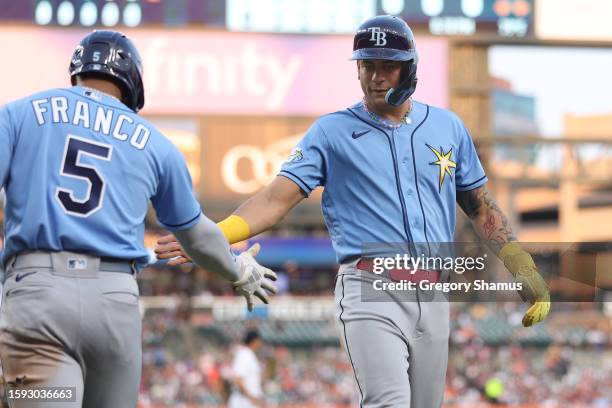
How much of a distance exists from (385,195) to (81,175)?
5.27 feet

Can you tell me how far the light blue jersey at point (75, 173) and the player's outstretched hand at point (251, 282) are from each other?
69 cm

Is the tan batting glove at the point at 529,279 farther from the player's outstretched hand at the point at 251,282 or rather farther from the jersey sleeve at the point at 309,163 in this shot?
the player's outstretched hand at the point at 251,282

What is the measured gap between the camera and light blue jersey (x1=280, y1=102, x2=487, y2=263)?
512cm

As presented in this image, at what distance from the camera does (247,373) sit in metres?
12.8

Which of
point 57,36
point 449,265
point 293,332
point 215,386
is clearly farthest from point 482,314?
point 449,265

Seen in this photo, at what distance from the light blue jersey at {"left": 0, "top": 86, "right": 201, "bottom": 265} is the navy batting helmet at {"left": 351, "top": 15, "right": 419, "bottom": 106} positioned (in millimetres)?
1395

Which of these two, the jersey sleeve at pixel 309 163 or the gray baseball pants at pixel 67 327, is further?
the jersey sleeve at pixel 309 163

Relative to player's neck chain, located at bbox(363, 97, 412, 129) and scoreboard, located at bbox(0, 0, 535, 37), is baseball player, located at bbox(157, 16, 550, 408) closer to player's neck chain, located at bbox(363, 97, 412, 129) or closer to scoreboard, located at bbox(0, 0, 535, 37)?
player's neck chain, located at bbox(363, 97, 412, 129)

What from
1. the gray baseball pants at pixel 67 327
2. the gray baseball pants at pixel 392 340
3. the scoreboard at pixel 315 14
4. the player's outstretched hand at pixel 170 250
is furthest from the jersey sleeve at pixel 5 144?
the scoreboard at pixel 315 14

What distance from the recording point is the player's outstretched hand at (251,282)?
479 cm

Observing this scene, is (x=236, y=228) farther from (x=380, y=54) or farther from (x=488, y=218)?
(x=488, y=218)

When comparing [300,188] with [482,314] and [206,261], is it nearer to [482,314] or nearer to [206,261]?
[206,261]

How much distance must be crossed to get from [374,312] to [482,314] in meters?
27.9

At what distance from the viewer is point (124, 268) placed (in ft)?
13.6
